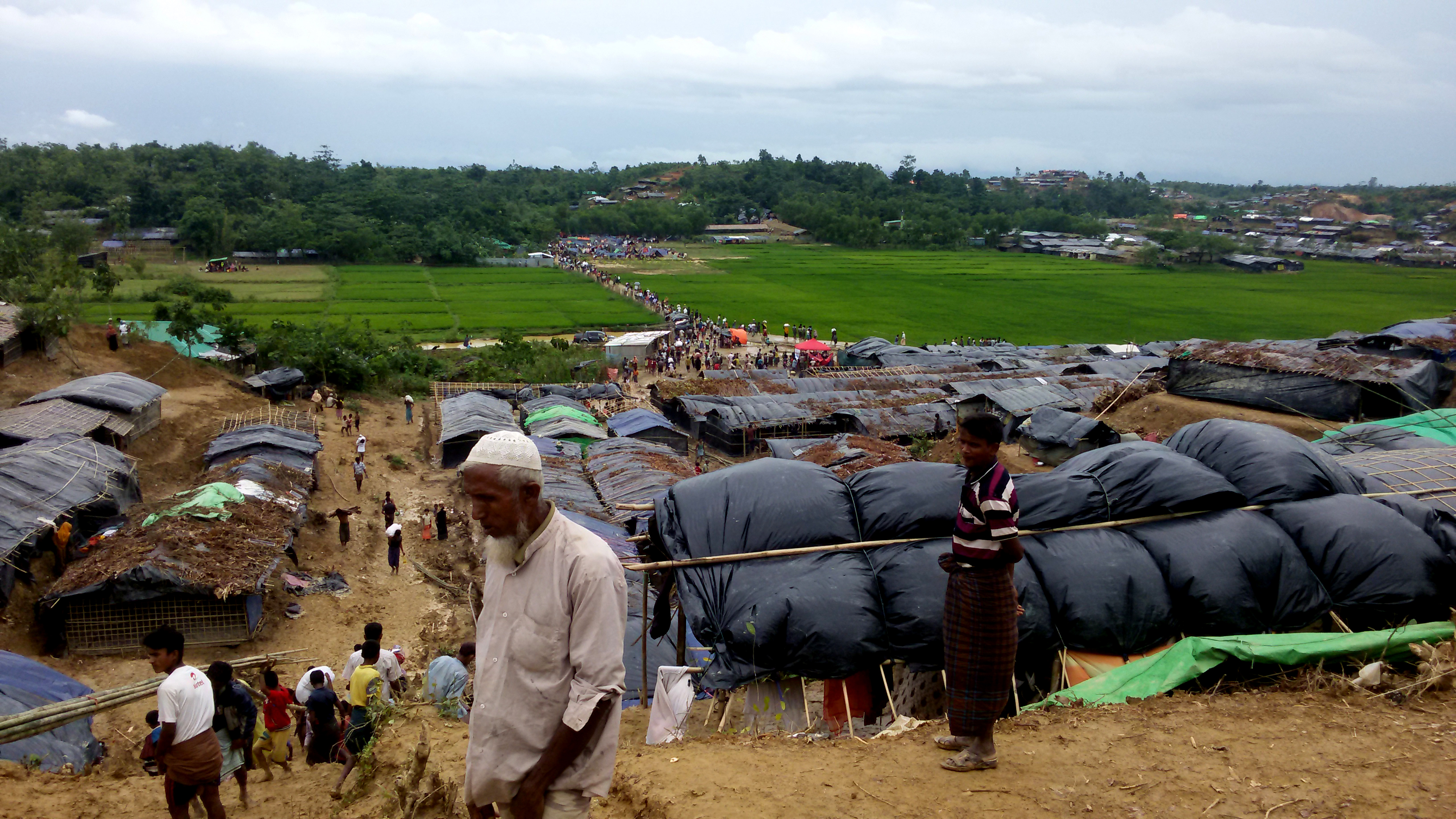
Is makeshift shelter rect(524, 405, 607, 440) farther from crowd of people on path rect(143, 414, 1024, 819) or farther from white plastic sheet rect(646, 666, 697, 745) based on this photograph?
white plastic sheet rect(646, 666, 697, 745)

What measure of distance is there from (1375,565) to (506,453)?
5775 mm

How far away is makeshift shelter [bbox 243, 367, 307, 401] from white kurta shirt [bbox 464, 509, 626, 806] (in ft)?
82.2

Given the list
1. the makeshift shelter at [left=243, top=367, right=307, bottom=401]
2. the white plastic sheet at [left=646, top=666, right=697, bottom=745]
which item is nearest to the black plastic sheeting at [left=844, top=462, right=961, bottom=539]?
Answer: the white plastic sheet at [left=646, top=666, right=697, bottom=745]

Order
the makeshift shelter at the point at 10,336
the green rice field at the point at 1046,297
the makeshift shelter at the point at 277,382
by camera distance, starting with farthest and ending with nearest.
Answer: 1. the green rice field at the point at 1046,297
2. the makeshift shelter at the point at 277,382
3. the makeshift shelter at the point at 10,336

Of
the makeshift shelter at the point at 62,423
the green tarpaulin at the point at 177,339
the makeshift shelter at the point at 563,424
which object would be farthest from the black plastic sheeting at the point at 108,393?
the green tarpaulin at the point at 177,339

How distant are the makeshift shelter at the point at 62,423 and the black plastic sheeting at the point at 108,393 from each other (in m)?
0.14

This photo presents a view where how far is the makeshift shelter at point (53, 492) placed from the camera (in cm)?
1112

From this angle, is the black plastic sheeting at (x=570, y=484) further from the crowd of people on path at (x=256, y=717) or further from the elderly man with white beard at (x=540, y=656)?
the elderly man with white beard at (x=540, y=656)

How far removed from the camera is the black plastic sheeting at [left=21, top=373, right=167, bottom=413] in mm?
16906

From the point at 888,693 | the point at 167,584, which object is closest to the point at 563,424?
the point at 167,584

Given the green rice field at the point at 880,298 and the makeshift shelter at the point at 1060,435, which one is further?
the green rice field at the point at 880,298

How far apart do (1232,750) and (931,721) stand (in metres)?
1.44

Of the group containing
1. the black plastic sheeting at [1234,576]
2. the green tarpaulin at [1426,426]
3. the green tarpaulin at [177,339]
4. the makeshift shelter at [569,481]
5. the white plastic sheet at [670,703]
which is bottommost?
the makeshift shelter at [569,481]

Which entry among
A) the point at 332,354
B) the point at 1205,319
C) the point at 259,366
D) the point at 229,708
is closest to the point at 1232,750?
the point at 229,708
